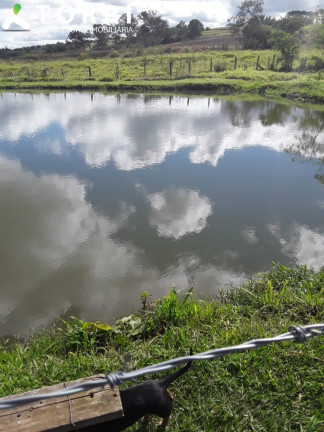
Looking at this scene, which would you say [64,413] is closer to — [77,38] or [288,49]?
[288,49]

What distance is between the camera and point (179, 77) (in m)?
24.5

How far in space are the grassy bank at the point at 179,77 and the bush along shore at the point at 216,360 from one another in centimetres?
1667

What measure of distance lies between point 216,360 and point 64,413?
1467 mm

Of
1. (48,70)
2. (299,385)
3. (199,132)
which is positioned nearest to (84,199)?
(299,385)

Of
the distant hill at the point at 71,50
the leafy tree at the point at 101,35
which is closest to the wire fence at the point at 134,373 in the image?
the distant hill at the point at 71,50

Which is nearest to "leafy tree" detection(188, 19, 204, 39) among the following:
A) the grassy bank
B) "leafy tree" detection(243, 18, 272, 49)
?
"leafy tree" detection(243, 18, 272, 49)

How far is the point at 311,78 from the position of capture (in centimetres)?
2041

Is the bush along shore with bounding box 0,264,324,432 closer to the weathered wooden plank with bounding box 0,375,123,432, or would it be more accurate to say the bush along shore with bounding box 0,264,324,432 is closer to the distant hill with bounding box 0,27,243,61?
the weathered wooden plank with bounding box 0,375,123,432

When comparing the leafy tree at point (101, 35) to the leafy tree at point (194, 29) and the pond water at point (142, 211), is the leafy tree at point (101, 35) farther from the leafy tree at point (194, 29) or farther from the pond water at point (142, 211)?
the pond water at point (142, 211)

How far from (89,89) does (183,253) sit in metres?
20.2

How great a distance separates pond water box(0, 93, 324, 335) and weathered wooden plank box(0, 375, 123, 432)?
221 centimetres

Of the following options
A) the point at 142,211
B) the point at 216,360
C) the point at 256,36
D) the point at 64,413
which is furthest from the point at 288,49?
the point at 64,413

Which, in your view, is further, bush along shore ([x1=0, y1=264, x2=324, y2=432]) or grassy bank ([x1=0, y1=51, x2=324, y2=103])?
grassy bank ([x1=0, y1=51, x2=324, y2=103])

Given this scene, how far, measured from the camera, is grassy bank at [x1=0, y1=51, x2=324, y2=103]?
19.7m
